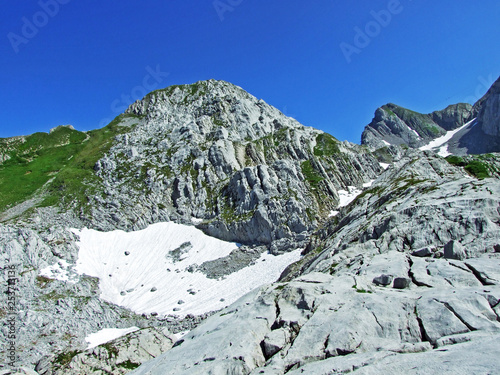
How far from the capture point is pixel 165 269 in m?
72.6

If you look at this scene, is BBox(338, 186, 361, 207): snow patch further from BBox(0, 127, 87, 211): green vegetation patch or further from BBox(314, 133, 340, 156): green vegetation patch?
BBox(0, 127, 87, 211): green vegetation patch

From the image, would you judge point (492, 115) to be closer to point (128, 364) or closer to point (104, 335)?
point (128, 364)

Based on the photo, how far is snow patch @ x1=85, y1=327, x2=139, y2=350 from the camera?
1879 inches

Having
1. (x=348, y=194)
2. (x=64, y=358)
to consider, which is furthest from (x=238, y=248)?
(x=348, y=194)

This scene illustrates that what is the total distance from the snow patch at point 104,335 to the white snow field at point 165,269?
608 cm

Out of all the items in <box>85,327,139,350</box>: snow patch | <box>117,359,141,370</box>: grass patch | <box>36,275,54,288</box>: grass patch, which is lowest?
<box>117,359,141,370</box>: grass patch

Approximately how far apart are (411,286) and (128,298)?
2395 inches

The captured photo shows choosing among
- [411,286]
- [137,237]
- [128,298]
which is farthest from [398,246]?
[137,237]

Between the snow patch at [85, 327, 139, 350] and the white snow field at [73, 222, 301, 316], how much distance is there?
608 centimetres

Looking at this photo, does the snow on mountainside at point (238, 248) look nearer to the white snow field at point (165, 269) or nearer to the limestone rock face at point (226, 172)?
the white snow field at point (165, 269)

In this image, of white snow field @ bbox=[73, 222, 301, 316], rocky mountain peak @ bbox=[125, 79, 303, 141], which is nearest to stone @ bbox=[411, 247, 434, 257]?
white snow field @ bbox=[73, 222, 301, 316]

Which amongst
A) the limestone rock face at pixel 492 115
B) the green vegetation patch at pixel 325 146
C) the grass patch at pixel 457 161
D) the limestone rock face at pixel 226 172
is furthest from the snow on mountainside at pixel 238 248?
the limestone rock face at pixel 492 115

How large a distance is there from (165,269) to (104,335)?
23.6 metres

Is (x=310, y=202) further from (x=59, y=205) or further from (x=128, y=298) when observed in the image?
(x=59, y=205)
